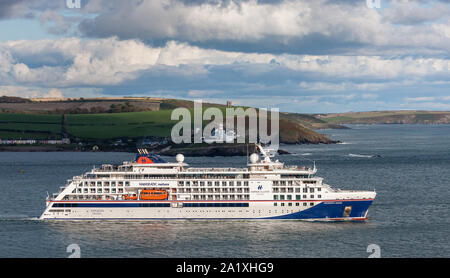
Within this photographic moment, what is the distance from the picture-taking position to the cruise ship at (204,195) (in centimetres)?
6053

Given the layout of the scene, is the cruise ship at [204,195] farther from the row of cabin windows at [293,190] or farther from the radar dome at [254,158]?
the radar dome at [254,158]

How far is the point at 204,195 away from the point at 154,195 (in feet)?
16.0

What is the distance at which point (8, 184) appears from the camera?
91.6m

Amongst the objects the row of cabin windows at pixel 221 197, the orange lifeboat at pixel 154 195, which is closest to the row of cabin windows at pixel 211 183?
the row of cabin windows at pixel 221 197

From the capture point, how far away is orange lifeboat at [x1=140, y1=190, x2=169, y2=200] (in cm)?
6159

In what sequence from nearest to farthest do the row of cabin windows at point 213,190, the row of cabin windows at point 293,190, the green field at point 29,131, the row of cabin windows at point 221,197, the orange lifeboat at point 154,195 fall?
the row of cabin windows at point 293,190
the row of cabin windows at point 221,197
the row of cabin windows at point 213,190
the orange lifeboat at point 154,195
the green field at point 29,131

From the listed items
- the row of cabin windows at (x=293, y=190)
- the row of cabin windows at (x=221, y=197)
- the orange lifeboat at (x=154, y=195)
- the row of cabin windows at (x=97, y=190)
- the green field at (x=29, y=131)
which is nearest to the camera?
the row of cabin windows at (x=293, y=190)

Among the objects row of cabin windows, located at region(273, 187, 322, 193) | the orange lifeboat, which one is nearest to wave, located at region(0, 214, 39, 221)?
the orange lifeboat

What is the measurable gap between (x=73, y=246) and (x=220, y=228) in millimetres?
13392

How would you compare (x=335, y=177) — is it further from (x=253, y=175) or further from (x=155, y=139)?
(x=155, y=139)

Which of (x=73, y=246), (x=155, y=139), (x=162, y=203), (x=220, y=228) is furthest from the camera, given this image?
(x=155, y=139)
